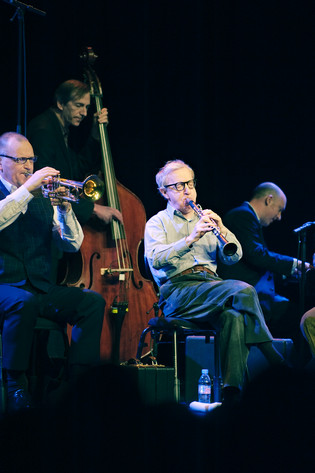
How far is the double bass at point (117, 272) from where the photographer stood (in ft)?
11.5

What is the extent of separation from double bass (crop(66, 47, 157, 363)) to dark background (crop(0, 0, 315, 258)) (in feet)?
2.19

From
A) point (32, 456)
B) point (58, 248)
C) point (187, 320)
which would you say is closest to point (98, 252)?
point (58, 248)

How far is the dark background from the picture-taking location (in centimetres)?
428

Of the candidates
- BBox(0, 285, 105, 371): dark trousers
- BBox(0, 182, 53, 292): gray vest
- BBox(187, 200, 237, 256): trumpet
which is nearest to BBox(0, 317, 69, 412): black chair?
BBox(0, 285, 105, 371): dark trousers

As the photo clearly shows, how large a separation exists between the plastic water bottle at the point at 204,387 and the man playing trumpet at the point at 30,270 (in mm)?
619

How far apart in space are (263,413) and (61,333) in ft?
6.09

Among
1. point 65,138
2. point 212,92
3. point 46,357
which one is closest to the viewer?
point 46,357

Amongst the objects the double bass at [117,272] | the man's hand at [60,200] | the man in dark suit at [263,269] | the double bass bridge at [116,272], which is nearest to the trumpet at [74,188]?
the man's hand at [60,200]

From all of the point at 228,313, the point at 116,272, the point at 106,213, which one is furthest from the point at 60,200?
the point at 228,313

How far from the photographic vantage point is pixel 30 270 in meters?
3.03

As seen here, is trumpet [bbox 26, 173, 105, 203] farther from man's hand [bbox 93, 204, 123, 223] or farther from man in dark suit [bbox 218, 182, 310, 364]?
man in dark suit [bbox 218, 182, 310, 364]

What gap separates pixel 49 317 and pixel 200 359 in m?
0.99

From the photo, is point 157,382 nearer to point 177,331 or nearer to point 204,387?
point 177,331

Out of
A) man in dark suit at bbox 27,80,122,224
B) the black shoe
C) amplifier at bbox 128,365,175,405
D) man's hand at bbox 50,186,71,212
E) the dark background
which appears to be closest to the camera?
the black shoe
